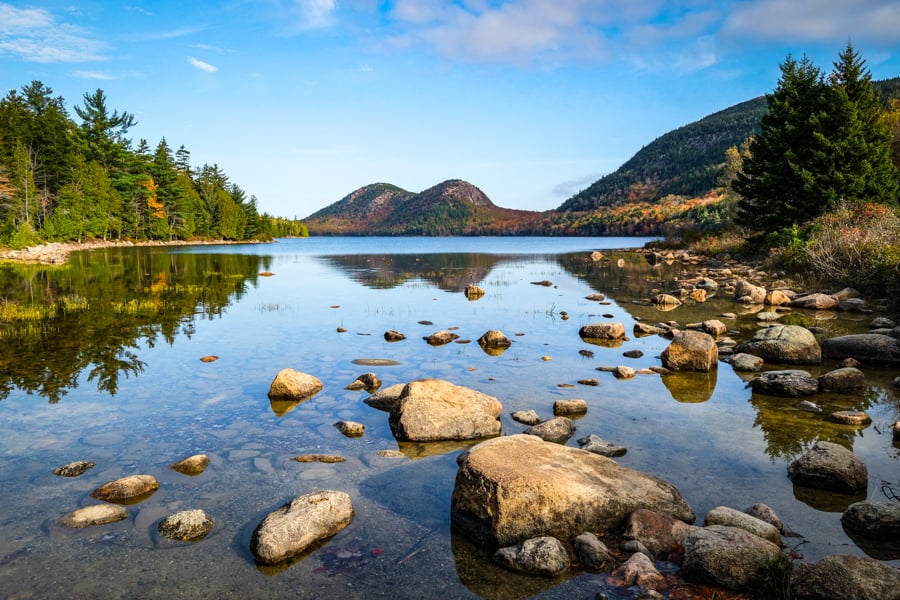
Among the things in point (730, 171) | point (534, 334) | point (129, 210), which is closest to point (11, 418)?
point (534, 334)

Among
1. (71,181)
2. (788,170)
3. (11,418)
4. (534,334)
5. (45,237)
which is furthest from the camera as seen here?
(71,181)

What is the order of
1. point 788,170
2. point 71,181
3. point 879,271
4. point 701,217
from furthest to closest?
point 701,217
point 71,181
point 788,170
point 879,271

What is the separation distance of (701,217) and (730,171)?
37241mm

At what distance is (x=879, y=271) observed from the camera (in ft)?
85.3

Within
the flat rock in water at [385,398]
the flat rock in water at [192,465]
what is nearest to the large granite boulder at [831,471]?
the flat rock in water at [385,398]

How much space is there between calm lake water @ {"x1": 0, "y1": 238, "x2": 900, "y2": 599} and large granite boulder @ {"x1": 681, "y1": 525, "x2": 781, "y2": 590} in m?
0.86

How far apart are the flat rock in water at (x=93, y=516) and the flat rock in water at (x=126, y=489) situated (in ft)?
1.12

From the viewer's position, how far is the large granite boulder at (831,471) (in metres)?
8.12

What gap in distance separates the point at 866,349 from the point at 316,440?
1547 centimetres

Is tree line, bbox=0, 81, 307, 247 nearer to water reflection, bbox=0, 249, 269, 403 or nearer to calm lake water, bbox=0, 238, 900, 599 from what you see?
water reflection, bbox=0, 249, 269, 403

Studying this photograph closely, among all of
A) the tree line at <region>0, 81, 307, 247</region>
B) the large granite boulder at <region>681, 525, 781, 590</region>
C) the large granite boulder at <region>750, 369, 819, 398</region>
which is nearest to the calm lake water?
the large granite boulder at <region>750, 369, 819, 398</region>

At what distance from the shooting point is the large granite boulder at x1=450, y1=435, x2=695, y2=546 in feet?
22.1

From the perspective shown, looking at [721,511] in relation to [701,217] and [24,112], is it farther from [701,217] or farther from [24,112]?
[701,217]

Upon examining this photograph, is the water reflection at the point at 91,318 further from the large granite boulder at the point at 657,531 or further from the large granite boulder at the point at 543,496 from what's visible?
the large granite boulder at the point at 657,531
